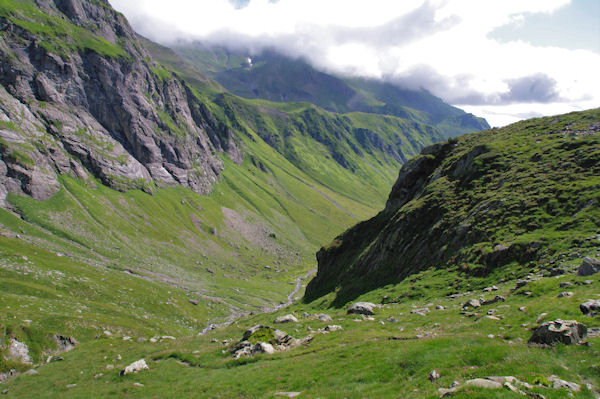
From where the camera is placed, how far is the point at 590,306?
20859mm

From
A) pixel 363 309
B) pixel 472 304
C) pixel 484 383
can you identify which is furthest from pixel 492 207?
pixel 484 383

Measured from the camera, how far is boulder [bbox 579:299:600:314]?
67.4 feet

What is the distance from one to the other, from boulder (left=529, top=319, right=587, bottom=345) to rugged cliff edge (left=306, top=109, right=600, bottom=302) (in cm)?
2117

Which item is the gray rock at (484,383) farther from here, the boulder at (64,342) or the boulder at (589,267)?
the boulder at (64,342)

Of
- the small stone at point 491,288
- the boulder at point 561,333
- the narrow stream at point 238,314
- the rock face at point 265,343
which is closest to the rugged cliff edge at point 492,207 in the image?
the small stone at point 491,288

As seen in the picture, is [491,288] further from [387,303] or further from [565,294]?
[387,303]

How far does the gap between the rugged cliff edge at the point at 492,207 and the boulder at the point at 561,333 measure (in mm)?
21174

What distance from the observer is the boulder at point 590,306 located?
2055cm

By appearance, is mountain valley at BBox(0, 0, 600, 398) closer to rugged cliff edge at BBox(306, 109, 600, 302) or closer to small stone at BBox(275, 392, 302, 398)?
rugged cliff edge at BBox(306, 109, 600, 302)

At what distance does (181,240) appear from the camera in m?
187

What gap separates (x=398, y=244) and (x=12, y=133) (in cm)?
18239

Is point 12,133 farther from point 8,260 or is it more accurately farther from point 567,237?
point 567,237

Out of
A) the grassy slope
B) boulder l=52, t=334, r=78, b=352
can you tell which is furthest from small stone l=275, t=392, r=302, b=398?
boulder l=52, t=334, r=78, b=352

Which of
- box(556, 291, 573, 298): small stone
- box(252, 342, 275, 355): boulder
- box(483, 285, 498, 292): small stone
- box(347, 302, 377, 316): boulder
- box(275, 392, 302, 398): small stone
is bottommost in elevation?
box(347, 302, 377, 316): boulder
